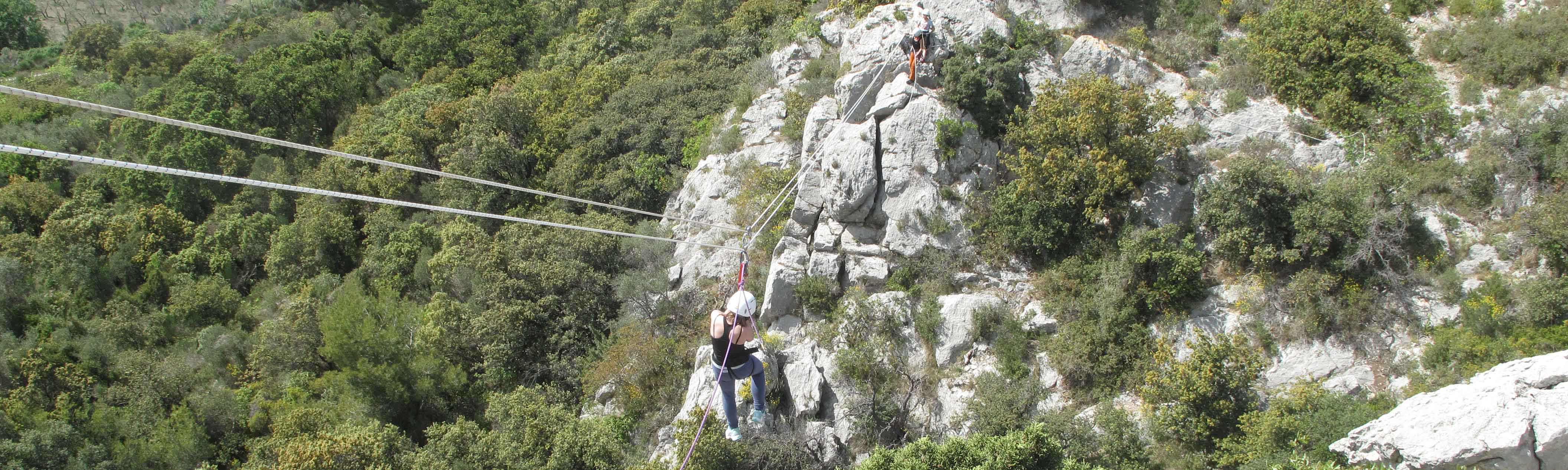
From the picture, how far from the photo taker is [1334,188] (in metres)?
16.2

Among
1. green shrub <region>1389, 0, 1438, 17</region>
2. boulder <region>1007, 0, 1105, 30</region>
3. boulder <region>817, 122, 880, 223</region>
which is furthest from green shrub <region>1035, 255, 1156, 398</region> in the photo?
green shrub <region>1389, 0, 1438, 17</region>

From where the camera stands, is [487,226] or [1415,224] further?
[487,226]

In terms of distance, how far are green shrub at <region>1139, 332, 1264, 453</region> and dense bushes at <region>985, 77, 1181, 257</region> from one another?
392 centimetres

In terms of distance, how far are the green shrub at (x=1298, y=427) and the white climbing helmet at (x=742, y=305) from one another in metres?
8.65

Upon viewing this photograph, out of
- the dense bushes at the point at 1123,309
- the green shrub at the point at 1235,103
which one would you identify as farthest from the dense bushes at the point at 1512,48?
the dense bushes at the point at 1123,309

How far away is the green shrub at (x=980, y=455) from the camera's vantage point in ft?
46.9

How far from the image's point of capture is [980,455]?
14.5m

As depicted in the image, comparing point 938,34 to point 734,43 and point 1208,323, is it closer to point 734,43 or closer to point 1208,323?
point 1208,323

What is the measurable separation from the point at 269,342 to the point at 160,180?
65.0 ft

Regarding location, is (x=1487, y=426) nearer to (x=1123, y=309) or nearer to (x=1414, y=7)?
(x=1123, y=309)

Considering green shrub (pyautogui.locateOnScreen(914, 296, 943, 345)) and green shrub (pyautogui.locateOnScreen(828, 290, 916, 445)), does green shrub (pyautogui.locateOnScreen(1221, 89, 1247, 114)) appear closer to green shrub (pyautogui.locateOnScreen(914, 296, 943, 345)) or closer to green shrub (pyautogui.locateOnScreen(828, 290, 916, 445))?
green shrub (pyautogui.locateOnScreen(914, 296, 943, 345))

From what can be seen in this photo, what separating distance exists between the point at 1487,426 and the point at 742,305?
11.0 meters

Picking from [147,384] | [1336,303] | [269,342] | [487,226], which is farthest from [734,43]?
[147,384]

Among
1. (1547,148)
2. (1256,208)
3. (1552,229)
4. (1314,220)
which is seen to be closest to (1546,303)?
(1552,229)
